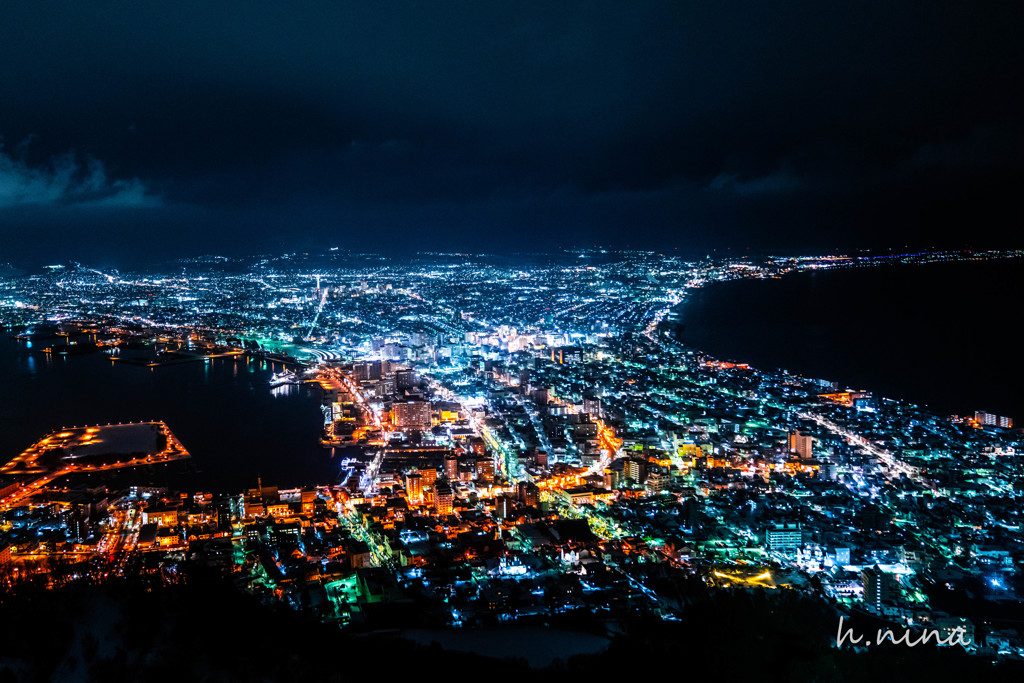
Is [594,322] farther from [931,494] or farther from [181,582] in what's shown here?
[181,582]

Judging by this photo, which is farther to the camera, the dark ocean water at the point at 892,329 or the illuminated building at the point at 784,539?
the dark ocean water at the point at 892,329

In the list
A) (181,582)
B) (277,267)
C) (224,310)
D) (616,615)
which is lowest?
(616,615)

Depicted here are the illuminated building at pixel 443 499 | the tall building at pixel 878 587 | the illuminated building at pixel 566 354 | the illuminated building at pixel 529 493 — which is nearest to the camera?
the tall building at pixel 878 587

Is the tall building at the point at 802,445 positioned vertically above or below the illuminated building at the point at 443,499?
above

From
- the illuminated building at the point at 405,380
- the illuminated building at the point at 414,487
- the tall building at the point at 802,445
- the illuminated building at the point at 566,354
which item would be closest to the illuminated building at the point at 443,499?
the illuminated building at the point at 414,487

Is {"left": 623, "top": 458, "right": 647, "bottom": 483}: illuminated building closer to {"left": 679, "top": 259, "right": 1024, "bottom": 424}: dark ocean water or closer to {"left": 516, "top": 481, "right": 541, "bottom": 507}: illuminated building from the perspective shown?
{"left": 516, "top": 481, "right": 541, "bottom": 507}: illuminated building

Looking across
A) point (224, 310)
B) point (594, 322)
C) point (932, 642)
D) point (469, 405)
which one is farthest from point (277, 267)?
point (932, 642)

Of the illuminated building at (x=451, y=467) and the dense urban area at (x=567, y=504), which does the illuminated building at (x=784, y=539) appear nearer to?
the dense urban area at (x=567, y=504)
